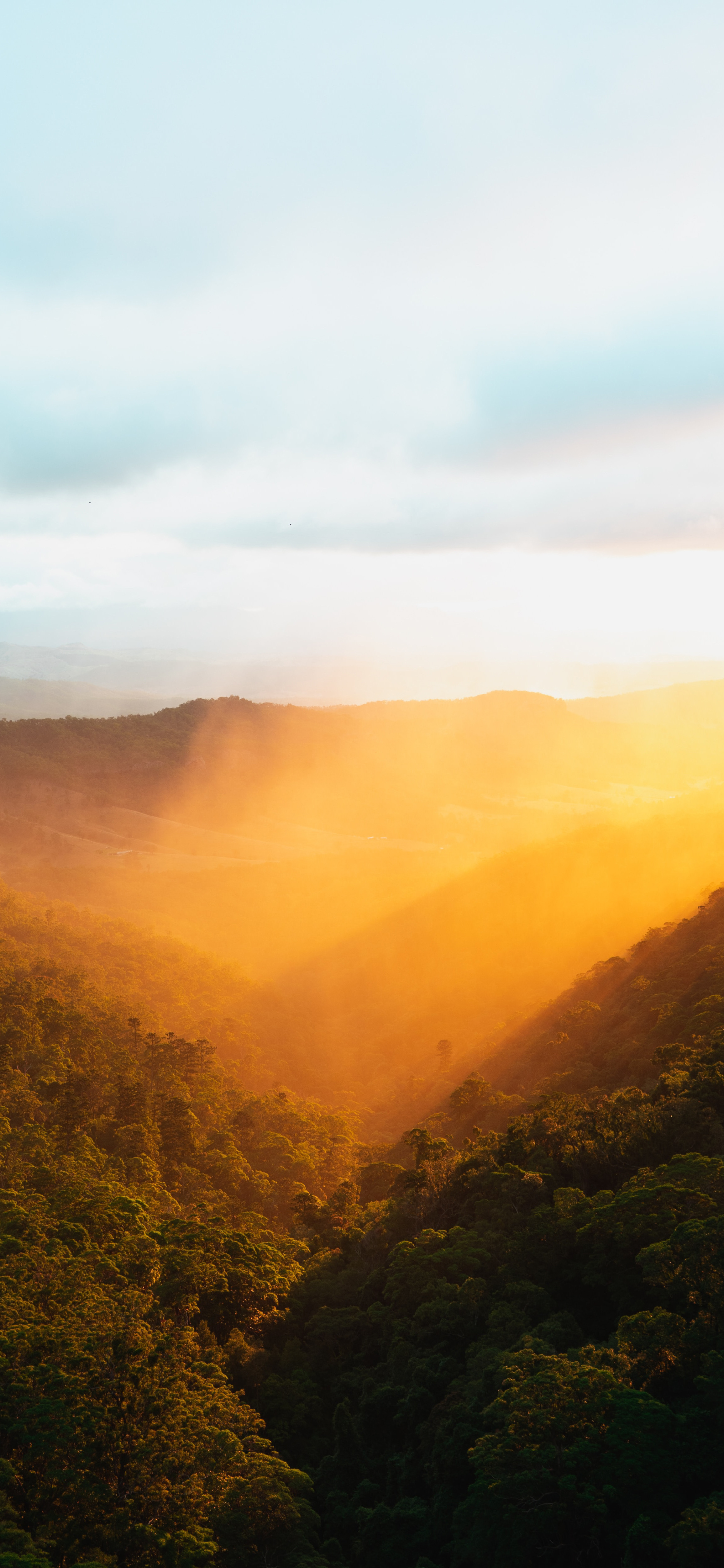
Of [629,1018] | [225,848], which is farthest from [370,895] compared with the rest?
[629,1018]

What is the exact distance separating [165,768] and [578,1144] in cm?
17217

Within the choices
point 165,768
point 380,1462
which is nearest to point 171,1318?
point 380,1462

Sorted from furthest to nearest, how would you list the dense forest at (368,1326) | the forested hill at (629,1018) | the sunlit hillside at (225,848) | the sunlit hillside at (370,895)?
the sunlit hillside at (225,848), the sunlit hillside at (370,895), the forested hill at (629,1018), the dense forest at (368,1326)

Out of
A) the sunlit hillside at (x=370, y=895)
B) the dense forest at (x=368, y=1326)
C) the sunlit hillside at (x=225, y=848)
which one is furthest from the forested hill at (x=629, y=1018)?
the sunlit hillside at (x=225, y=848)

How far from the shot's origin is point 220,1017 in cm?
8144

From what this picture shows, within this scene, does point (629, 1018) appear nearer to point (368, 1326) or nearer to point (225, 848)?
point (368, 1326)

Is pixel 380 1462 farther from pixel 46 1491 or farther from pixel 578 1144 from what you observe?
pixel 578 1144

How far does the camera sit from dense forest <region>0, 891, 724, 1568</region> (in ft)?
64.9

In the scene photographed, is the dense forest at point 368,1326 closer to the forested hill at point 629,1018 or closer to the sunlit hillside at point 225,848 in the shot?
the forested hill at point 629,1018

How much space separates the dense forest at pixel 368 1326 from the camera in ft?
64.9

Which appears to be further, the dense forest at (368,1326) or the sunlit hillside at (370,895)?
the sunlit hillside at (370,895)

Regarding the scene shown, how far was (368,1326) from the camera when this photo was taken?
32.4 metres

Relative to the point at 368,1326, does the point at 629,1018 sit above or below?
above

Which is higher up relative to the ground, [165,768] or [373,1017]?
[165,768]
